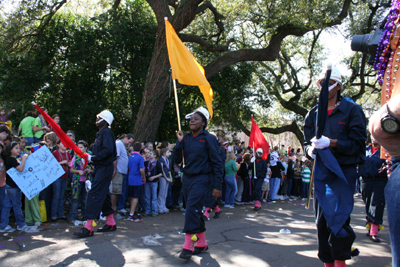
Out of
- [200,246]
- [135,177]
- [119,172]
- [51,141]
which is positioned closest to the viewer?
[200,246]

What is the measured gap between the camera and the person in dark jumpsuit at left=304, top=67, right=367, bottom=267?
346 centimetres

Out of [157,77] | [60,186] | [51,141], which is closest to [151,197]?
[60,186]

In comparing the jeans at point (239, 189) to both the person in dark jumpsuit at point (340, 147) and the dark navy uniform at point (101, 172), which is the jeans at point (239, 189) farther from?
the person in dark jumpsuit at point (340, 147)

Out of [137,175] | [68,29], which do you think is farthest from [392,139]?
[68,29]

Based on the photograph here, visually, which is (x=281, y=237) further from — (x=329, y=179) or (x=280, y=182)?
(x=280, y=182)

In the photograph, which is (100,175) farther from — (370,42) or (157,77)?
(157,77)

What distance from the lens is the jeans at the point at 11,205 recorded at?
647 centimetres

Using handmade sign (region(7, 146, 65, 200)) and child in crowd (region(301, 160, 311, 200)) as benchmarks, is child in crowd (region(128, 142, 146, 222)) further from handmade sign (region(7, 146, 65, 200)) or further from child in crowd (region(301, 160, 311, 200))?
child in crowd (region(301, 160, 311, 200))

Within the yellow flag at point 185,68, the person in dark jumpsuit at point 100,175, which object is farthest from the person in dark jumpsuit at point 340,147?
the person in dark jumpsuit at point 100,175

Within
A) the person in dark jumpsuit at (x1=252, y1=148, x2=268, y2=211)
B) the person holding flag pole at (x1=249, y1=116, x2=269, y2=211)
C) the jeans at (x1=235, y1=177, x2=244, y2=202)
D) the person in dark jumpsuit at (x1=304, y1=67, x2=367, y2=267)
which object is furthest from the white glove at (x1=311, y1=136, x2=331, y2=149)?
the jeans at (x1=235, y1=177, x2=244, y2=202)

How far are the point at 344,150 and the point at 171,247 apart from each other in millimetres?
3192

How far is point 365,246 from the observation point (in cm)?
582

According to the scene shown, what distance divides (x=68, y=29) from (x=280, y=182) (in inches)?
423

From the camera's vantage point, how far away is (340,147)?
3.66 meters
